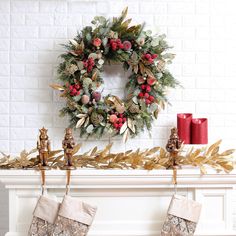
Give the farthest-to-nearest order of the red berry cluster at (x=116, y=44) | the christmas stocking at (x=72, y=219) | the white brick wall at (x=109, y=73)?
the white brick wall at (x=109, y=73), the red berry cluster at (x=116, y=44), the christmas stocking at (x=72, y=219)

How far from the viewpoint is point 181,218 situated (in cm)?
257

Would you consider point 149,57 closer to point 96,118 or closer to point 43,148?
point 96,118

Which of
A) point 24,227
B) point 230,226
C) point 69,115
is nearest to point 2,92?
point 69,115

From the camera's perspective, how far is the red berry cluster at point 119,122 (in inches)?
127

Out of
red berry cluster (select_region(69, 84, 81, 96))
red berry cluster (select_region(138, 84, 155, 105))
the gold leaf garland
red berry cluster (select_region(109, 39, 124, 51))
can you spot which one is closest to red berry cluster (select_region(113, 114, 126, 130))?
red berry cluster (select_region(138, 84, 155, 105))

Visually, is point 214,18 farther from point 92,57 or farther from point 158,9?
point 92,57

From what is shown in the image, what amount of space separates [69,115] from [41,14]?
732mm

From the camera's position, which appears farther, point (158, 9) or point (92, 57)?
point (158, 9)

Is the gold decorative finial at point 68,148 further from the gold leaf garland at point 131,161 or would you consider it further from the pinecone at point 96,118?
the pinecone at point 96,118

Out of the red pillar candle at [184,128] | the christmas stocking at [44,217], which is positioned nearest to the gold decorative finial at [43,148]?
the christmas stocking at [44,217]

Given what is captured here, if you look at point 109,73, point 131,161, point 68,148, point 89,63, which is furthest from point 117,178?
point 109,73

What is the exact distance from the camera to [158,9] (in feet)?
11.3

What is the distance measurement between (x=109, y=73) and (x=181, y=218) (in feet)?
4.08

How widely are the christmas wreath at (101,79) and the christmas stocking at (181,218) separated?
2.63 feet
